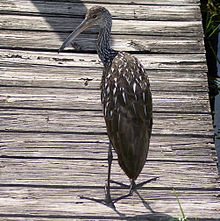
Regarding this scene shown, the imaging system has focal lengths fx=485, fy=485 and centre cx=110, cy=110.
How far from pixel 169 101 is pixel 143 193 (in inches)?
51.0

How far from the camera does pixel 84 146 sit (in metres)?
4.58

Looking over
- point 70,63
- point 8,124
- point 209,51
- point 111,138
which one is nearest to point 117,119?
point 111,138

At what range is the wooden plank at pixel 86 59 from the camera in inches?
220

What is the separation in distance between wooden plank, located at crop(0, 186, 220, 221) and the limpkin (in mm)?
139

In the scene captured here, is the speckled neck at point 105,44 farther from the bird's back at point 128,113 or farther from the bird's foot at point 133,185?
the bird's foot at point 133,185

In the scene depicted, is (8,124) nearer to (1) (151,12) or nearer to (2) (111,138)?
(2) (111,138)

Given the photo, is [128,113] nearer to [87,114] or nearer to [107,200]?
[107,200]

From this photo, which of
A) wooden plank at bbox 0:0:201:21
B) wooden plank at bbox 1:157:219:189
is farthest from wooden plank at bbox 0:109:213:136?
wooden plank at bbox 0:0:201:21

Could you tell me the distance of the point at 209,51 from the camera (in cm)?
770

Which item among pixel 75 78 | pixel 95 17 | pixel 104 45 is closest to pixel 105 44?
pixel 104 45

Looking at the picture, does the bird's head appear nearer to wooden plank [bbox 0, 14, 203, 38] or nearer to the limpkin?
the limpkin

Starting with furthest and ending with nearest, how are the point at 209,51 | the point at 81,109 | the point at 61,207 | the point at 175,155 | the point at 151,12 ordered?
the point at 209,51, the point at 151,12, the point at 81,109, the point at 175,155, the point at 61,207

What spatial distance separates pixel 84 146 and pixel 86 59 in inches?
57.2

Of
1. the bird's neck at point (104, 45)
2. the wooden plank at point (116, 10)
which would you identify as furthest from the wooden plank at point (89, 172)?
the wooden plank at point (116, 10)
